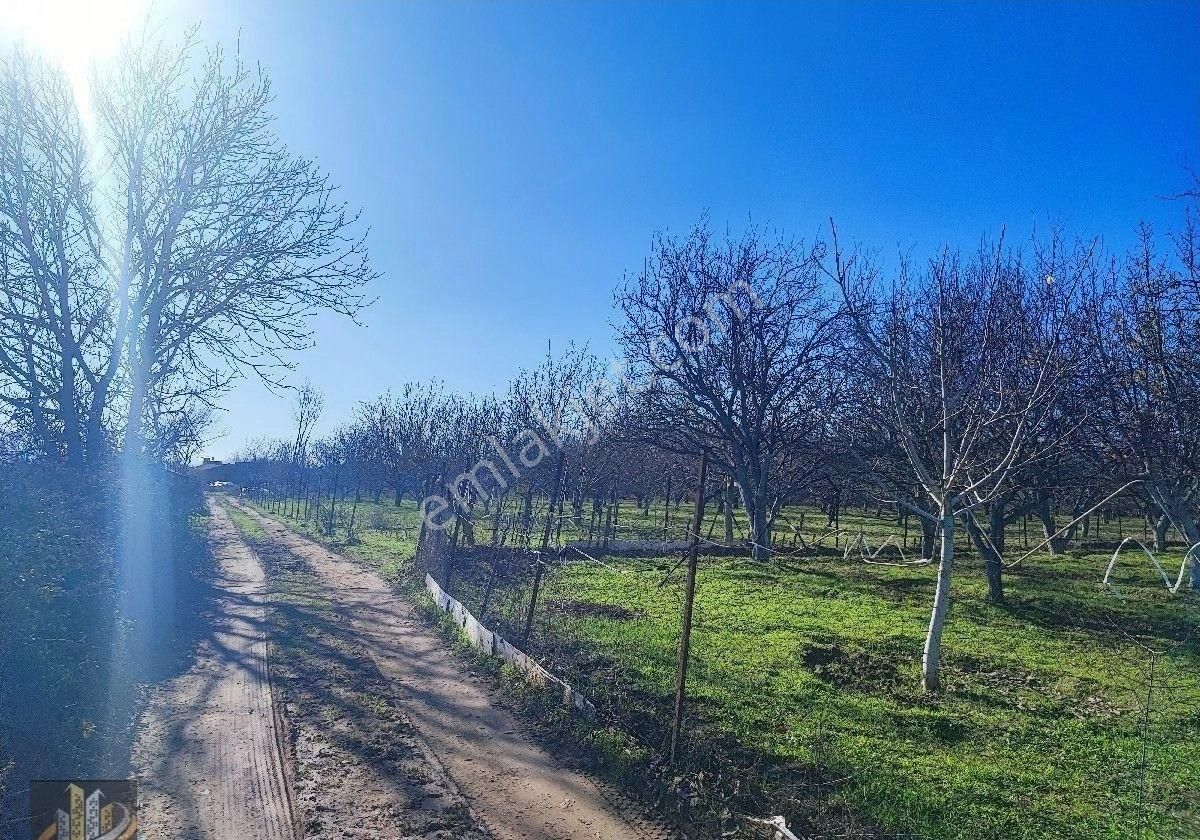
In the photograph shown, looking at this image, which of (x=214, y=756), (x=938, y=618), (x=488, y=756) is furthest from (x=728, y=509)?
(x=214, y=756)

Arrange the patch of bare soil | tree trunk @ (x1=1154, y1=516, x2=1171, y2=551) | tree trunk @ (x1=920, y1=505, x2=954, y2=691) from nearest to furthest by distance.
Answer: the patch of bare soil < tree trunk @ (x1=920, y1=505, x2=954, y2=691) < tree trunk @ (x1=1154, y1=516, x2=1171, y2=551)

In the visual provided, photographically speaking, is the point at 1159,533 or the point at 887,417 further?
the point at 1159,533

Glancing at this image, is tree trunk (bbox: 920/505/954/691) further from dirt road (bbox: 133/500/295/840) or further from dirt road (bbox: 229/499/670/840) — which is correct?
dirt road (bbox: 133/500/295/840)

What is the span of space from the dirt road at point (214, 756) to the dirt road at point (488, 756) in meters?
1.50

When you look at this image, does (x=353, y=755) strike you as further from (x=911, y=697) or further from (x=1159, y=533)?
(x=1159, y=533)

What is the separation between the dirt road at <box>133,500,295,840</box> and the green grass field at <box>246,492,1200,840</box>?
3373 millimetres

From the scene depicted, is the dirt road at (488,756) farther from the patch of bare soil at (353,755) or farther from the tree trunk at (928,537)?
the tree trunk at (928,537)

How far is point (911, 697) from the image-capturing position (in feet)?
27.0

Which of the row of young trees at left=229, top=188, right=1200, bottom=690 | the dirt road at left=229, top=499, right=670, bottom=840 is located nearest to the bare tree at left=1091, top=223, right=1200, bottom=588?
the row of young trees at left=229, top=188, right=1200, bottom=690

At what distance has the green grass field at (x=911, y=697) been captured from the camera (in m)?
5.59

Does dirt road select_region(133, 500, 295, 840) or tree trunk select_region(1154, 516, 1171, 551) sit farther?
tree trunk select_region(1154, 516, 1171, 551)

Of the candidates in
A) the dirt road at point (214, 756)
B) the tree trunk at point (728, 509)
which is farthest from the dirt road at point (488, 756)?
the tree trunk at point (728, 509)

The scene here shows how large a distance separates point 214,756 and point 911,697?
7.54 meters

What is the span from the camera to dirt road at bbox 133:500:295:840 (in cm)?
512
